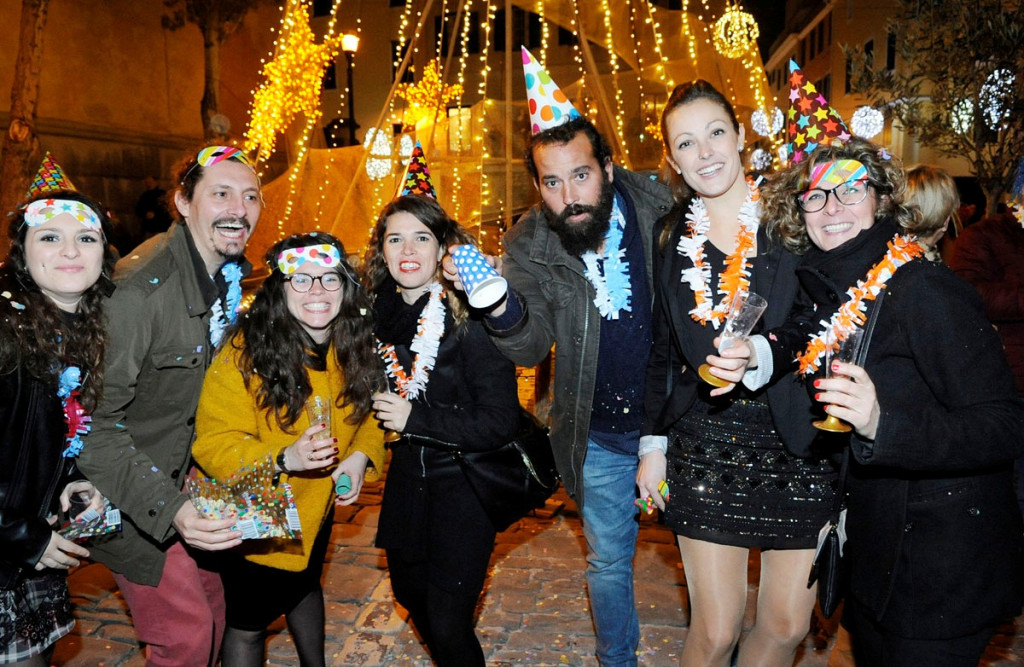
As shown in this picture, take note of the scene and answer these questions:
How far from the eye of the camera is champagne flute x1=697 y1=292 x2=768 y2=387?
2.03m

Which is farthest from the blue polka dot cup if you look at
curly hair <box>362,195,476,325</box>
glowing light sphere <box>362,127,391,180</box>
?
glowing light sphere <box>362,127,391,180</box>

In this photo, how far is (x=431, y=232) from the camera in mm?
2932

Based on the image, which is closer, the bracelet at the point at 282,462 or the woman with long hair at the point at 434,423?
the bracelet at the point at 282,462

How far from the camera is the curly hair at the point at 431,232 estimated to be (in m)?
2.84

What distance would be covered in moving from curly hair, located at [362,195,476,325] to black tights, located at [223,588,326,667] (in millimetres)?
1241

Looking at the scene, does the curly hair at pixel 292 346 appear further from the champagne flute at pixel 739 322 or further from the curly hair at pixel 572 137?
the champagne flute at pixel 739 322

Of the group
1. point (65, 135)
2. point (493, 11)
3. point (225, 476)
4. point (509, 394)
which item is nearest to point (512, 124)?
point (493, 11)

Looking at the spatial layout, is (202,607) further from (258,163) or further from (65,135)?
(65,135)

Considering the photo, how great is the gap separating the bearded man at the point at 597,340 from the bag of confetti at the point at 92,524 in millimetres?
1604

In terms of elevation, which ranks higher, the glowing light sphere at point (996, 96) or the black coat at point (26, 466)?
the glowing light sphere at point (996, 96)

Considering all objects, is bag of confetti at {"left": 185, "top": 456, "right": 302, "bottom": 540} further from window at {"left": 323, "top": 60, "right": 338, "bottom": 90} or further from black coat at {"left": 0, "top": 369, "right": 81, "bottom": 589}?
window at {"left": 323, "top": 60, "right": 338, "bottom": 90}

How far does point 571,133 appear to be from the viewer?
3068 millimetres

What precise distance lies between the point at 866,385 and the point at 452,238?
66.2 inches

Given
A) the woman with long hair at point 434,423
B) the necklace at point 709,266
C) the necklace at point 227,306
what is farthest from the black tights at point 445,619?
the necklace at point 709,266
